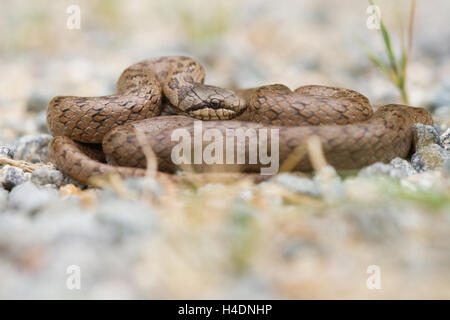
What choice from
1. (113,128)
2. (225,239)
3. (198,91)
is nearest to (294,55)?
(198,91)

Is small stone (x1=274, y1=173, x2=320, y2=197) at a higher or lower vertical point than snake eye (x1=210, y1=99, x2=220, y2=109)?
lower

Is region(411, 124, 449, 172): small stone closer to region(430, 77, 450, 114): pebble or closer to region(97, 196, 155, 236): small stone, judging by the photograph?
region(97, 196, 155, 236): small stone

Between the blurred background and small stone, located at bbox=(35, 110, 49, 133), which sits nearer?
small stone, located at bbox=(35, 110, 49, 133)

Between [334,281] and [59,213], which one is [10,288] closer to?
[59,213]

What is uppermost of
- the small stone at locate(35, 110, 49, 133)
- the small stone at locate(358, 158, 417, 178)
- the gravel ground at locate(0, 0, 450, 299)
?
the small stone at locate(35, 110, 49, 133)

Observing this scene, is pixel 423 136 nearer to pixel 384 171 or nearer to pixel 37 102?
pixel 384 171

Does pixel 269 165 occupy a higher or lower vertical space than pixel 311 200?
higher

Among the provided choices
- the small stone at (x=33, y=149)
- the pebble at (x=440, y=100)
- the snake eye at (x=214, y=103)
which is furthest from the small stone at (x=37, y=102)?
the pebble at (x=440, y=100)

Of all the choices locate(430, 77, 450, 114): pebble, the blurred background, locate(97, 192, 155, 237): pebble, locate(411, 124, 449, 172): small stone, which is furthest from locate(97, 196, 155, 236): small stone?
locate(430, 77, 450, 114): pebble
